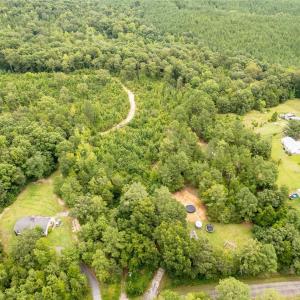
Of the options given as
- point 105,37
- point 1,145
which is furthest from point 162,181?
point 105,37

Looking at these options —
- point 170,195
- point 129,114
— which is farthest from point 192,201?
point 129,114

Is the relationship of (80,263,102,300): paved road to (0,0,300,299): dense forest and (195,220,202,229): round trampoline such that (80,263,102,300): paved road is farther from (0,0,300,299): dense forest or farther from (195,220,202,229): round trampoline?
(195,220,202,229): round trampoline

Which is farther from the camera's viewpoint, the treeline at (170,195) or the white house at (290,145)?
the white house at (290,145)

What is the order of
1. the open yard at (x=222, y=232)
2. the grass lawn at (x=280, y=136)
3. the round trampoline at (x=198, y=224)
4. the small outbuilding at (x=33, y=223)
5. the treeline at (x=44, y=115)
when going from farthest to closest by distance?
the grass lawn at (x=280, y=136)
the treeline at (x=44, y=115)
the round trampoline at (x=198, y=224)
the small outbuilding at (x=33, y=223)
the open yard at (x=222, y=232)

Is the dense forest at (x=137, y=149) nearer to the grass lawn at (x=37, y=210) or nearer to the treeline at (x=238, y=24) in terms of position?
the grass lawn at (x=37, y=210)

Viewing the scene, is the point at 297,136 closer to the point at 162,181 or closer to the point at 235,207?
the point at 235,207

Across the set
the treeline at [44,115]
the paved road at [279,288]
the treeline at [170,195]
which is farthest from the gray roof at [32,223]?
the paved road at [279,288]

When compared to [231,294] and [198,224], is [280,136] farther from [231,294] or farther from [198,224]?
[231,294]
